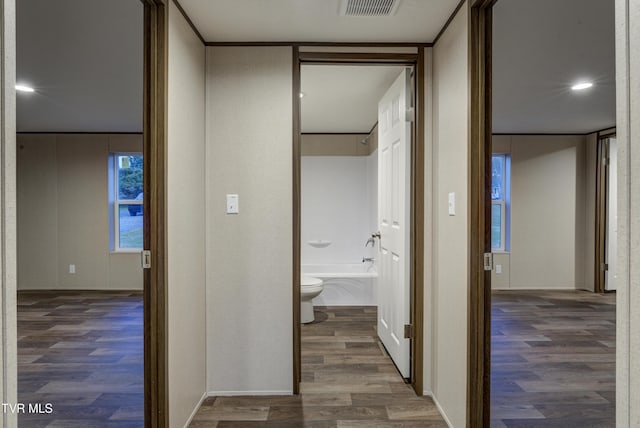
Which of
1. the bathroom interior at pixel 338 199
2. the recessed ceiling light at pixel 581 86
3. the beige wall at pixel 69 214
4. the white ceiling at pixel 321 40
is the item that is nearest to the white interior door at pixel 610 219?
the white ceiling at pixel 321 40

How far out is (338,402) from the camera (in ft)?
8.49

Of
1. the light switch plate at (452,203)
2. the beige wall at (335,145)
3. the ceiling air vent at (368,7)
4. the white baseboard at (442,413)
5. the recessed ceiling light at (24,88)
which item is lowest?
the white baseboard at (442,413)

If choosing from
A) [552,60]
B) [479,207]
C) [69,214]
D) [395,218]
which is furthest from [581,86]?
[69,214]

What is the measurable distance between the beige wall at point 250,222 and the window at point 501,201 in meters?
4.81

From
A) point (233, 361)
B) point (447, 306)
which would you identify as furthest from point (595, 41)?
point (233, 361)

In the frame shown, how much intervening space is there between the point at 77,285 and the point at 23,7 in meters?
4.96

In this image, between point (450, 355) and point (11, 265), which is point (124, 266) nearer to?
point (450, 355)

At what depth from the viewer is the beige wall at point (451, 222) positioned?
212cm

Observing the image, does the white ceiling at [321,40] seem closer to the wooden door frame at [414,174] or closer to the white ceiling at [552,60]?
the white ceiling at [552,60]

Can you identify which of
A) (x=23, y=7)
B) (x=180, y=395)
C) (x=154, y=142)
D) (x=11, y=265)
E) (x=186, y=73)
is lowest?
(x=180, y=395)

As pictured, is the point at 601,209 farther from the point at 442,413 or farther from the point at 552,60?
the point at 442,413

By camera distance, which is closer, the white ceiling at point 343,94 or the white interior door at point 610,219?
the white ceiling at point 343,94

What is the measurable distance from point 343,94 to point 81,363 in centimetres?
302

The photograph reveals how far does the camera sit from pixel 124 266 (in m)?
6.41
